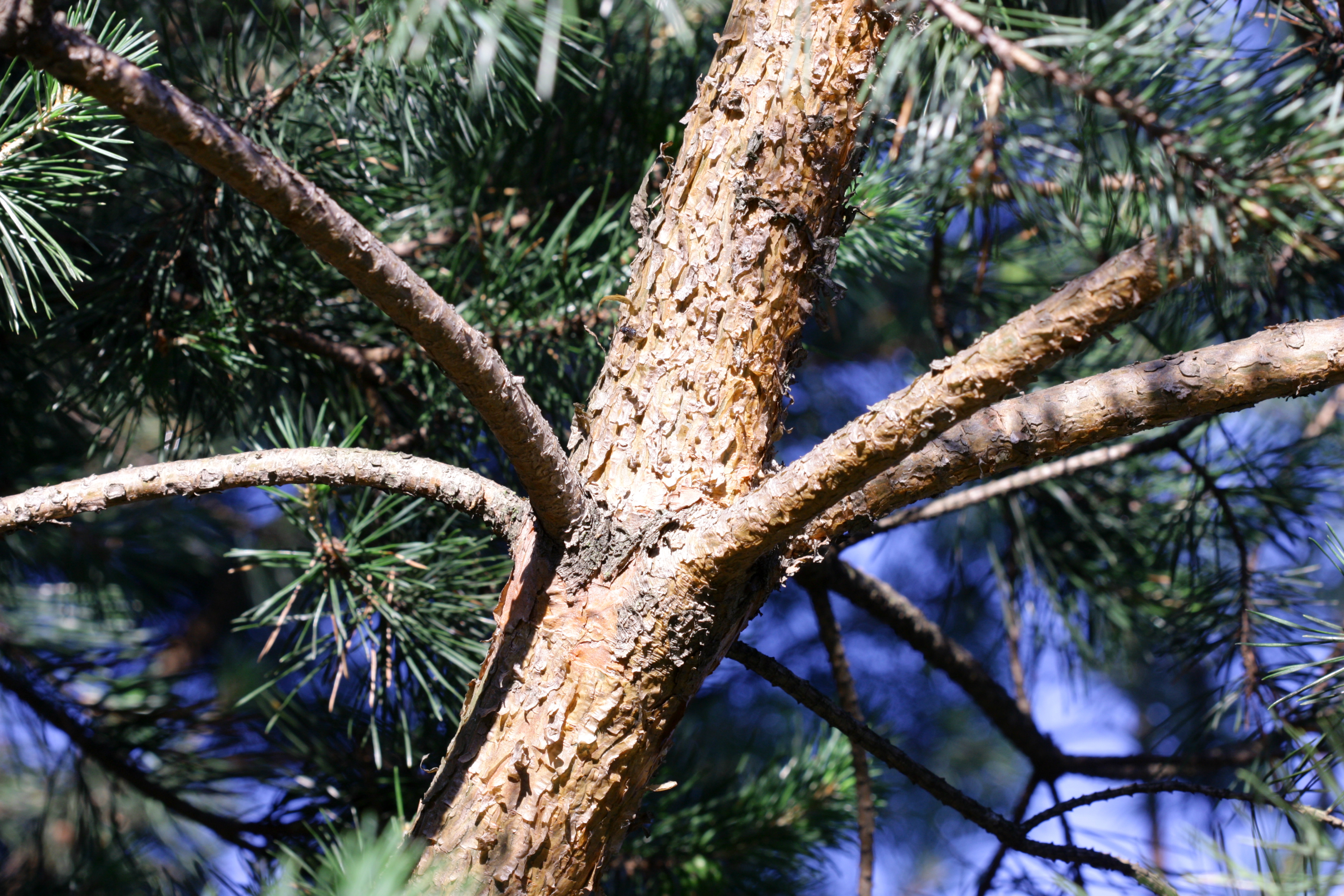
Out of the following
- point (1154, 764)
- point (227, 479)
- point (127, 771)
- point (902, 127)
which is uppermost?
point (902, 127)

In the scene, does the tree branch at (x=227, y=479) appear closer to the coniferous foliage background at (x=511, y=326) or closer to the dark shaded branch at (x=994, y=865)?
the coniferous foliage background at (x=511, y=326)

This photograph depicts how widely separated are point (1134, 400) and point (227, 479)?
0.48m

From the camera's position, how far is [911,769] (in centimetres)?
61

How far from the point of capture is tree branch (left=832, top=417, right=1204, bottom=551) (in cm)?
84

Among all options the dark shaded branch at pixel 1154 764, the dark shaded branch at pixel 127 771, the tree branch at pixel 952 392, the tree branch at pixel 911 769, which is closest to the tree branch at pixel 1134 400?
the tree branch at pixel 952 392

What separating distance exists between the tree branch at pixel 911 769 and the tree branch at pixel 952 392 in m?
0.16

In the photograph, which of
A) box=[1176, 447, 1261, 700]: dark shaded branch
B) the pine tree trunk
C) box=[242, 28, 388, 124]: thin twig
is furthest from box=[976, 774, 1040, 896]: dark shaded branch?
box=[242, 28, 388, 124]: thin twig

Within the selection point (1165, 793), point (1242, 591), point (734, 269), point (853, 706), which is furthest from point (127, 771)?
point (1242, 591)

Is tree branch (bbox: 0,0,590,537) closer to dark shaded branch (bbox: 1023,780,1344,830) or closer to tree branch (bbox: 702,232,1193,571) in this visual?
tree branch (bbox: 702,232,1193,571)

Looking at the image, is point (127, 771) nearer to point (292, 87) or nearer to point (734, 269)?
point (292, 87)

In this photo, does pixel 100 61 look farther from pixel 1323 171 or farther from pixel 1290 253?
pixel 1290 253

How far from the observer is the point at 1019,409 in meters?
0.44

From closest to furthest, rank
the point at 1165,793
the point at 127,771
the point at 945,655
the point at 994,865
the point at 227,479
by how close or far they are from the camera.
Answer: the point at 227,479 < the point at 1165,793 < the point at 994,865 < the point at 945,655 < the point at 127,771

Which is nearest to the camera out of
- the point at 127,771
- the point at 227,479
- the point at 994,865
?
the point at 227,479
